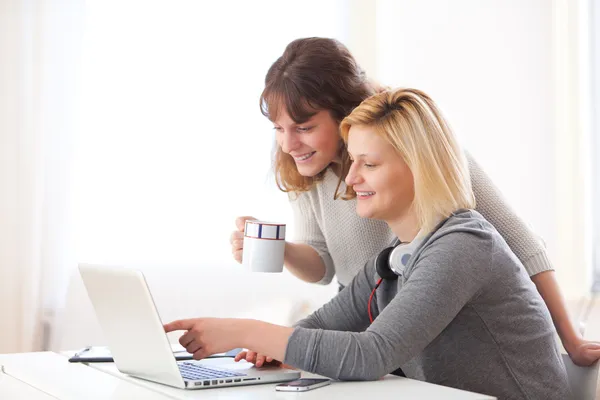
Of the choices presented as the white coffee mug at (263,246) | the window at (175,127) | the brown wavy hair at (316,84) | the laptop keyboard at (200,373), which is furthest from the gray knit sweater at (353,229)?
the window at (175,127)

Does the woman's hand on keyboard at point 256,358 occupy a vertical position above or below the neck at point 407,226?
below

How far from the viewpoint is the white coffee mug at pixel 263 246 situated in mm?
1618

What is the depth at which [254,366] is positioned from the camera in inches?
54.1

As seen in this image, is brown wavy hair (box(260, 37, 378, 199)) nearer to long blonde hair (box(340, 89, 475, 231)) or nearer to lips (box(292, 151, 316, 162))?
lips (box(292, 151, 316, 162))

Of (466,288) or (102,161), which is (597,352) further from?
(102,161)

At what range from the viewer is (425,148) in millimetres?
1379

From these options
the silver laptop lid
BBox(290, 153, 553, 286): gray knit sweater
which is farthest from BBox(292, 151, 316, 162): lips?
the silver laptop lid

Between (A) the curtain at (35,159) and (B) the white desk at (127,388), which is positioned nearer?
(B) the white desk at (127,388)

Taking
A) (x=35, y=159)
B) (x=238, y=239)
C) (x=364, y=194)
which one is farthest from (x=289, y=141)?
(x=35, y=159)

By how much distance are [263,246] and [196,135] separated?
61.6 inches

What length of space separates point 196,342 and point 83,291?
1.72 meters

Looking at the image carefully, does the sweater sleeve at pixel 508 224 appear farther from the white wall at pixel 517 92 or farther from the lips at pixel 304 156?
the white wall at pixel 517 92

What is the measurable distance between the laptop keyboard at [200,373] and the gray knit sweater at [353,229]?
66cm

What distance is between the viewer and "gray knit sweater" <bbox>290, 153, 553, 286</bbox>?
64.3 inches
